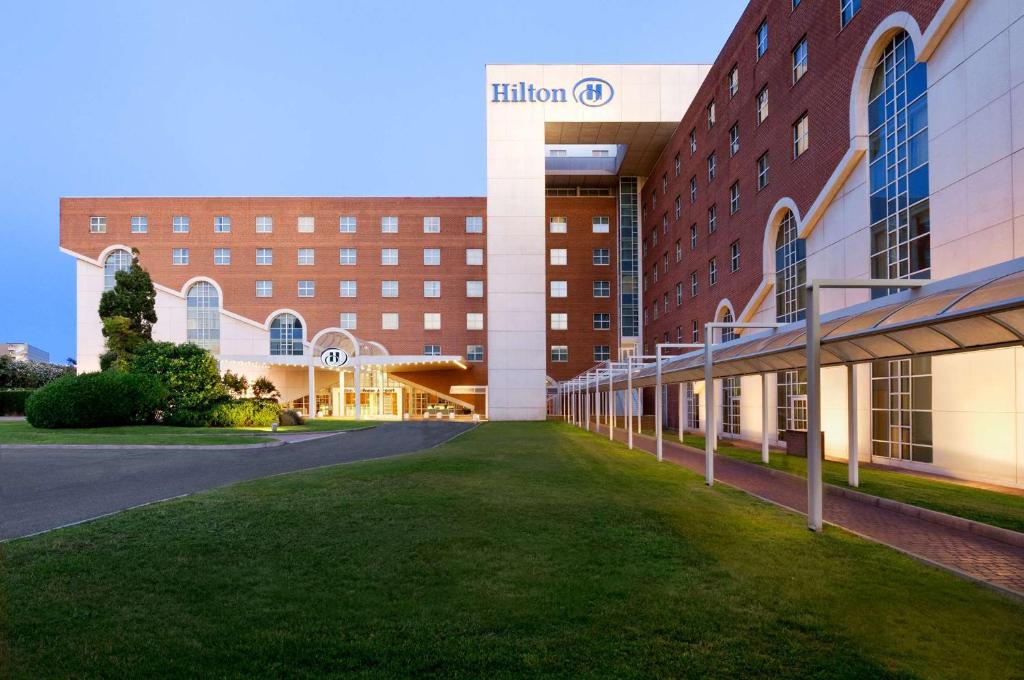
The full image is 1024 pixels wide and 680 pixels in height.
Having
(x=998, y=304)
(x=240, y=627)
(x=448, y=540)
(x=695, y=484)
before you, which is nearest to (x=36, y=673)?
(x=240, y=627)

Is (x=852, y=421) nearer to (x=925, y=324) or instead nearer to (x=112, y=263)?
(x=925, y=324)

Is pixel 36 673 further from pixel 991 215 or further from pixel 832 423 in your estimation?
pixel 832 423

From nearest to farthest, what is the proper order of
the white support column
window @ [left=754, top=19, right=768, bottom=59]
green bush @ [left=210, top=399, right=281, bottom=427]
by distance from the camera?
1. the white support column
2. window @ [left=754, top=19, right=768, bottom=59]
3. green bush @ [left=210, top=399, right=281, bottom=427]

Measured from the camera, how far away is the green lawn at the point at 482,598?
3938mm

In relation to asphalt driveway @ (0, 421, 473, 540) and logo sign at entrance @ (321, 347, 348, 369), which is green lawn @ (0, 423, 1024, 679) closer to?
asphalt driveway @ (0, 421, 473, 540)

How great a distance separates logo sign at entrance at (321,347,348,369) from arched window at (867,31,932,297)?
3352 centimetres

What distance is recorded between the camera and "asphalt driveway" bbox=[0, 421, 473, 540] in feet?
29.6

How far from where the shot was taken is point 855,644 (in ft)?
13.9

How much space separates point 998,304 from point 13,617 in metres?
8.98

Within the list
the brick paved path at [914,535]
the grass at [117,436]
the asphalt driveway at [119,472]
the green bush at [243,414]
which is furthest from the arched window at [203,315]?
the brick paved path at [914,535]

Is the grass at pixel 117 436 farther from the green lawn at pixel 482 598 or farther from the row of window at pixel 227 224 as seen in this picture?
the row of window at pixel 227 224

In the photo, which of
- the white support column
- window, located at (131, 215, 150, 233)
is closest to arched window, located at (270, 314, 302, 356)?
window, located at (131, 215, 150, 233)

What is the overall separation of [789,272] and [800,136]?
506 cm

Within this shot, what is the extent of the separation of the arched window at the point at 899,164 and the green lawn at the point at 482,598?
34.3 ft
